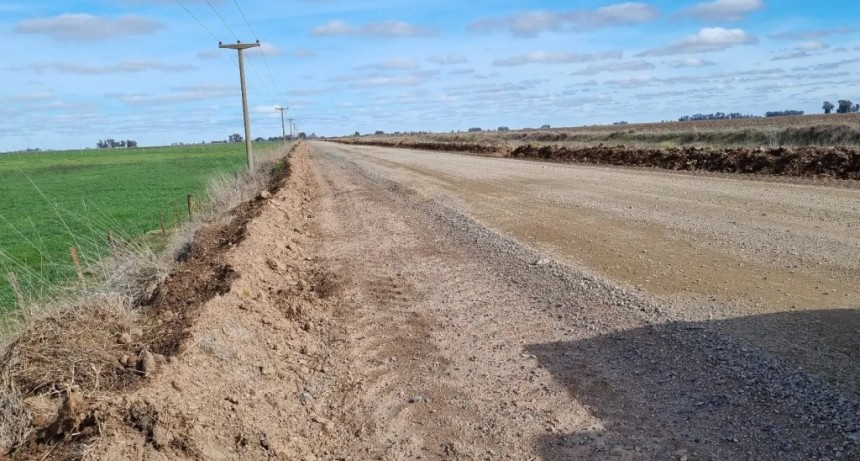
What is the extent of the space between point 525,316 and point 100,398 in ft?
13.5

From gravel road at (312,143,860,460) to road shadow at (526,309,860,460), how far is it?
0.02 meters

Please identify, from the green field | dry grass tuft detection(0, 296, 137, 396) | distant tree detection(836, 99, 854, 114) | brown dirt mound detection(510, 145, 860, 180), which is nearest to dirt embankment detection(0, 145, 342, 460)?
dry grass tuft detection(0, 296, 137, 396)

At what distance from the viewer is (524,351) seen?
5934 mm

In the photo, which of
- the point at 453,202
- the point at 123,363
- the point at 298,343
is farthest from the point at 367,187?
the point at 123,363

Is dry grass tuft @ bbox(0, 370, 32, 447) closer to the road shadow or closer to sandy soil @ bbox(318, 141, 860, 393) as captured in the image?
the road shadow

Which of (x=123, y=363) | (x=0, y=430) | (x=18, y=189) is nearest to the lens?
(x=0, y=430)

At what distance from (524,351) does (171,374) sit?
2.93 metres

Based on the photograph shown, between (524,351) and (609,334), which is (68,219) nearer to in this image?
(524,351)

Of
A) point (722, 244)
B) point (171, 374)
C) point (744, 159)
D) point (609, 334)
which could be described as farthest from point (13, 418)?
point (744, 159)

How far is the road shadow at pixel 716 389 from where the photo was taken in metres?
4.09

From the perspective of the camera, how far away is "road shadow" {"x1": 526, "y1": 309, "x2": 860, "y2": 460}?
161 inches

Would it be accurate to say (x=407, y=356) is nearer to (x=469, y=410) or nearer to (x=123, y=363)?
(x=469, y=410)

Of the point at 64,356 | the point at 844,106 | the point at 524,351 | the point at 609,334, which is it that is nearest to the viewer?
the point at 64,356

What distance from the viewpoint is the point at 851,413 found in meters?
4.28
